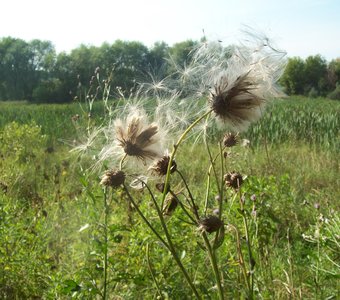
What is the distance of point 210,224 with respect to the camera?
117 centimetres

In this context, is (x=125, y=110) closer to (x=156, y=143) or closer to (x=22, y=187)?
(x=156, y=143)

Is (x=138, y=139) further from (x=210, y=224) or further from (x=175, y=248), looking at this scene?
(x=175, y=248)

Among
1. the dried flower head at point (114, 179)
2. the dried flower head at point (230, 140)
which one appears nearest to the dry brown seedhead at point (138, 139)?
the dried flower head at point (114, 179)

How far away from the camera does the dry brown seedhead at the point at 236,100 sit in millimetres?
1301

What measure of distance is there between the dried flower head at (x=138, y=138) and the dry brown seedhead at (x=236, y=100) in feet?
0.90

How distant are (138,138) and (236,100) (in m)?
0.37

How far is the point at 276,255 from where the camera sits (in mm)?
3494

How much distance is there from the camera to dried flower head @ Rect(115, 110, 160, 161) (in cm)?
150

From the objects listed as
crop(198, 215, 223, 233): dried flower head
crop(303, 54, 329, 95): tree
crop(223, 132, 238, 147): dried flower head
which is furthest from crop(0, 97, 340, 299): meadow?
crop(303, 54, 329, 95): tree

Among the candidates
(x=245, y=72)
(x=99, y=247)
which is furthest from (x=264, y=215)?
(x=245, y=72)

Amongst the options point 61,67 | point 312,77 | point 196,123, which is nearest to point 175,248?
point 196,123

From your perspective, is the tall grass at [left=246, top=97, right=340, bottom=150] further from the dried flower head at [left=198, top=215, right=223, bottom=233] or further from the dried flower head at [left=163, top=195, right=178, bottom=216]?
the dried flower head at [left=198, top=215, right=223, bottom=233]

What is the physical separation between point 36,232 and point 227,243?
1310 millimetres

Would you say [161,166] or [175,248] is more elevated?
[161,166]
